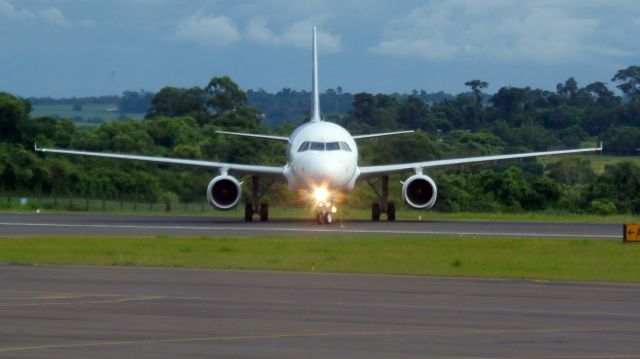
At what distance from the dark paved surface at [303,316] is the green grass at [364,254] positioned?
1.99 meters

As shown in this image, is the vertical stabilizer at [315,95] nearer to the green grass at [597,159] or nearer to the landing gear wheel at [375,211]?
the landing gear wheel at [375,211]

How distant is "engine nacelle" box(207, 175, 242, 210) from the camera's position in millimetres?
49969

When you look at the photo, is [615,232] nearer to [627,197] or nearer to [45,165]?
[627,197]

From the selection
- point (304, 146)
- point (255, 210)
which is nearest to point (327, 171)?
point (304, 146)

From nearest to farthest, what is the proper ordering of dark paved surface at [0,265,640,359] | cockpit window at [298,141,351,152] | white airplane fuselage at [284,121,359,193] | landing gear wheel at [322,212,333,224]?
dark paved surface at [0,265,640,359] → white airplane fuselage at [284,121,359,193] → cockpit window at [298,141,351,152] → landing gear wheel at [322,212,333,224]

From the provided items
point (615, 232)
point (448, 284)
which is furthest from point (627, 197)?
point (448, 284)

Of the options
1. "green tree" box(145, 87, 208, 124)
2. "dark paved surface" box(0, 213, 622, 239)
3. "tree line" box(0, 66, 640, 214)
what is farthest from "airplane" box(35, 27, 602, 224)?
"green tree" box(145, 87, 208, 124)

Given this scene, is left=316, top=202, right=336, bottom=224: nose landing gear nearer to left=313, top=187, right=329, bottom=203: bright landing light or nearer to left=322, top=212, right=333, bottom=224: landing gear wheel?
left=322, top=212, right=333, bottom=224: landing gear wheel

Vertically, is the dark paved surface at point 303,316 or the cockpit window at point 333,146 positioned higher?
the cockpit window at point 333,146

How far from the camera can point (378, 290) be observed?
25.4 metres

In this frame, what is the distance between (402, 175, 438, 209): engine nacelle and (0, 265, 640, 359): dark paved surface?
845 inches

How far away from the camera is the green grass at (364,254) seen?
3022 centimetres

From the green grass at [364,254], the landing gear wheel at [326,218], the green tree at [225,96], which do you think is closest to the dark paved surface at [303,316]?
the green grass at [364,254]

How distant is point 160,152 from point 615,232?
46.6 m
